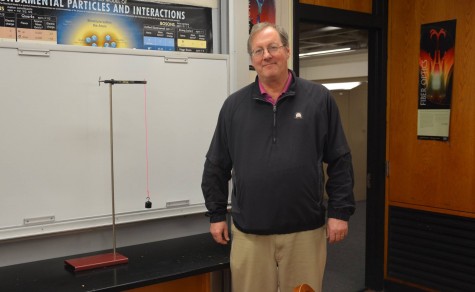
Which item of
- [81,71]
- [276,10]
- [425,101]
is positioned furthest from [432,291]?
[81,71]

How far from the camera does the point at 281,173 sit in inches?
80.1

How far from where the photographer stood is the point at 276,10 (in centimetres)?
296

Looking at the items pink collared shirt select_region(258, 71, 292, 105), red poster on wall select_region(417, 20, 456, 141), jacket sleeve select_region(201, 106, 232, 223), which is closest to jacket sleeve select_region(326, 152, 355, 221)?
pink collared shirt select_region(258, 71, 292, 105)

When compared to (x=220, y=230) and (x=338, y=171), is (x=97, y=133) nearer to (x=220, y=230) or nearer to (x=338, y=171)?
(x=220, y=230)

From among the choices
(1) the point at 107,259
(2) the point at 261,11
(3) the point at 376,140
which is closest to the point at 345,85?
(3) the point at 376,140

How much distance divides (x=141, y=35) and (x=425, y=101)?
6.66 ft

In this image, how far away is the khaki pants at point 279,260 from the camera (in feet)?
6.91

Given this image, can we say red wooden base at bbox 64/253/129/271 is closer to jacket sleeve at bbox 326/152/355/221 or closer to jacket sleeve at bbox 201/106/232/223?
jacket sleeve at bbox 201/106/232/223

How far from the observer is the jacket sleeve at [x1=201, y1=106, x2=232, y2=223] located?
2236mm

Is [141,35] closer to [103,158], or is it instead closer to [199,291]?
[103,158]

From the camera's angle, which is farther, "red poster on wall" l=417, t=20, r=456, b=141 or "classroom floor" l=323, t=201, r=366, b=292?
"classroom floor" l=323, t=201, r=366, b=292

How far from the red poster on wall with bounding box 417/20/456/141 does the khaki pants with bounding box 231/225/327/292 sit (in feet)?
5.35

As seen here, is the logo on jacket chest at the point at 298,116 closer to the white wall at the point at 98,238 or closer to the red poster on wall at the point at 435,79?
the white wall at the point at 98,238

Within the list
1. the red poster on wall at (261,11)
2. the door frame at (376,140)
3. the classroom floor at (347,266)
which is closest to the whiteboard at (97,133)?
the red poster on wall at (261,11)
